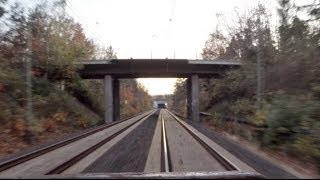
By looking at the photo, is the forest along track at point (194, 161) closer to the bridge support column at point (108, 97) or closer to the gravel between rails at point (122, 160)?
the gravel between rails at point (122, 160)

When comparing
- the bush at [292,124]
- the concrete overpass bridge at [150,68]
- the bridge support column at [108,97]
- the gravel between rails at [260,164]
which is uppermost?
the concrete overpass bridge at [150,68]

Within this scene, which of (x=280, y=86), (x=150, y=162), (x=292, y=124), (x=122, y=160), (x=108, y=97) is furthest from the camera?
(x=108, y=97)

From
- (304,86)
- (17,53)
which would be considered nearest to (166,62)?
(17,53)

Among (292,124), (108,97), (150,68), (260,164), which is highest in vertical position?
(150,68)

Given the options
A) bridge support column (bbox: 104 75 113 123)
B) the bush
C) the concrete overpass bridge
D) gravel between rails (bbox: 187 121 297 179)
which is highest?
the concrete overpass bridge

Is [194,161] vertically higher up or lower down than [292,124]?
lower down

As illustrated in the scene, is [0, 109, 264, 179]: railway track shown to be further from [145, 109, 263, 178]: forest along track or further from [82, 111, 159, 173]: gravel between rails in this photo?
[82, 111, 159, 173]: gravel between rails

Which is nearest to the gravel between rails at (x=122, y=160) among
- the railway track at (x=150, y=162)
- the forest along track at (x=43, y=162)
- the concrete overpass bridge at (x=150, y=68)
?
the railway track at (x=150, y=162)

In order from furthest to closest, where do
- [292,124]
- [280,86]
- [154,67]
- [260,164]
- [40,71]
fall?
[154,67] < [40,71] < [280,86] < [292,124] < [260,164]

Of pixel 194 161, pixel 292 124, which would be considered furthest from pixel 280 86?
pixel 194 161

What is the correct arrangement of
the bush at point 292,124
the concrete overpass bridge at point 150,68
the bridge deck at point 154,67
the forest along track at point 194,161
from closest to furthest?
the forest along track at point 194,161, the bush at point 292,124, the bridge deck at point 154,67, the concrete overpass bridge at point 150,68

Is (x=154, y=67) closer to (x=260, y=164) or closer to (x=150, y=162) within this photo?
(x=150, y=162)

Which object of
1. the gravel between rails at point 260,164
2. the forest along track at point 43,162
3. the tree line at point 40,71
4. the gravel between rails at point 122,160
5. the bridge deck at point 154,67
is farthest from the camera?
the bridge deck at point 154,67

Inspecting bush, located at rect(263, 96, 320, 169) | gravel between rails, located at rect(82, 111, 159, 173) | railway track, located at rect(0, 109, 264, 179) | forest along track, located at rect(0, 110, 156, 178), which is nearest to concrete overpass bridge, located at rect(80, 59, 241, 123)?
bush, located at rect(263, 96, 320, 169)
